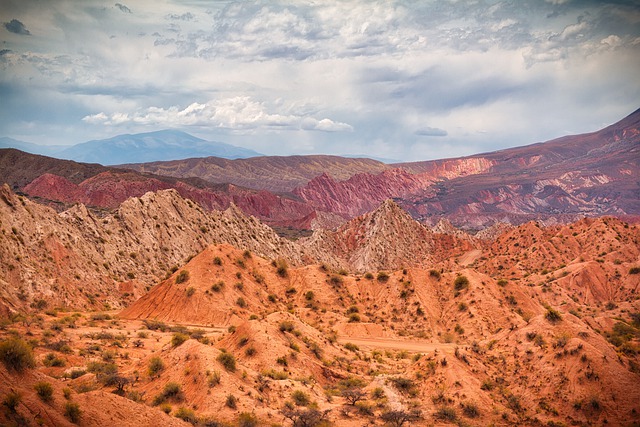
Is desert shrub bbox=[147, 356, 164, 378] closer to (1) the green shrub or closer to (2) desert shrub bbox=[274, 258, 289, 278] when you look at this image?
(1) the green shrub

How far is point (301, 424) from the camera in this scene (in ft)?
81.8

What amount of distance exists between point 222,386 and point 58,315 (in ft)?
68.4

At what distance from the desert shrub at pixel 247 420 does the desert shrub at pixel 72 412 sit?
7525 mm

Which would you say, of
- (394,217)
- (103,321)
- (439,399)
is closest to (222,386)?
(439,399)

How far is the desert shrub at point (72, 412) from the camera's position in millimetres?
18284

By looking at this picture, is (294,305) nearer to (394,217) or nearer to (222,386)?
(222,386)

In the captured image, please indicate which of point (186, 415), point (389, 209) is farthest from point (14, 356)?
point (389, 209)

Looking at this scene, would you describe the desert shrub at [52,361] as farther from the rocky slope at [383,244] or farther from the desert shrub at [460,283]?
the rocky slope at [383,244]

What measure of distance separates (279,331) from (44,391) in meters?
19.7

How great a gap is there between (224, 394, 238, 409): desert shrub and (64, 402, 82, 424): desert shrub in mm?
8281

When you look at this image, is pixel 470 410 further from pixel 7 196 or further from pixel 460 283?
pixel 7 196

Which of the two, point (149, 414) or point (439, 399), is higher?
point (149, 414)

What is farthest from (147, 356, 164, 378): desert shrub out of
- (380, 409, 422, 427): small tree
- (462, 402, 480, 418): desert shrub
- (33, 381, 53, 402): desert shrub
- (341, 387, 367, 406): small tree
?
(462, 402, 480, 418): desert shrub

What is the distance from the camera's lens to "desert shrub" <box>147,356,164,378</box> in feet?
91.5
